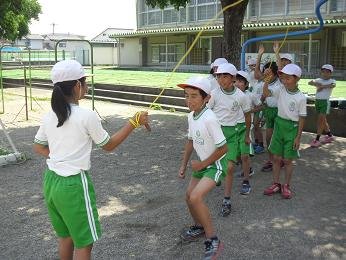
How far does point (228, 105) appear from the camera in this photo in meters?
5.08

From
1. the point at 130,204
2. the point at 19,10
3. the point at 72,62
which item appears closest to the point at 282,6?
the point at 19,10

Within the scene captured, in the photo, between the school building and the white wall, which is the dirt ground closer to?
the school building

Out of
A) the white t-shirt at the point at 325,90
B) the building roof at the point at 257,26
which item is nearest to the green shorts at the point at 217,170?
the white t-shirt at the point at 325,90

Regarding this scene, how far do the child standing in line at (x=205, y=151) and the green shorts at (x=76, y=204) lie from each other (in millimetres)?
1133

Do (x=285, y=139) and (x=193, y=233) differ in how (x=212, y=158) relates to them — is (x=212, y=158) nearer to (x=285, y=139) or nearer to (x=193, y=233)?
(x=193, y=233)

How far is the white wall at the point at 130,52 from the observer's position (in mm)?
37375

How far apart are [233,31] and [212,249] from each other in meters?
5.87

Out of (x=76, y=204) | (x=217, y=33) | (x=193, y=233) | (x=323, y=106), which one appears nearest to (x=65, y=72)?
(x=76, y=204)

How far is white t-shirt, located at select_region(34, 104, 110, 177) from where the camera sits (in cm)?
288

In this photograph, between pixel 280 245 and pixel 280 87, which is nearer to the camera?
pixel 280 245

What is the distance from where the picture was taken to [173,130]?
9.91 m

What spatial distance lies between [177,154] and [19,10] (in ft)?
87.1

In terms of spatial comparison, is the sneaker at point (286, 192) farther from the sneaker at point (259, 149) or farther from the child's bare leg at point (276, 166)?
the sneaker at point (259, 149)

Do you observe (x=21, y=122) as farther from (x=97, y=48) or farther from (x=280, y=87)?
(x=97, y=48)
